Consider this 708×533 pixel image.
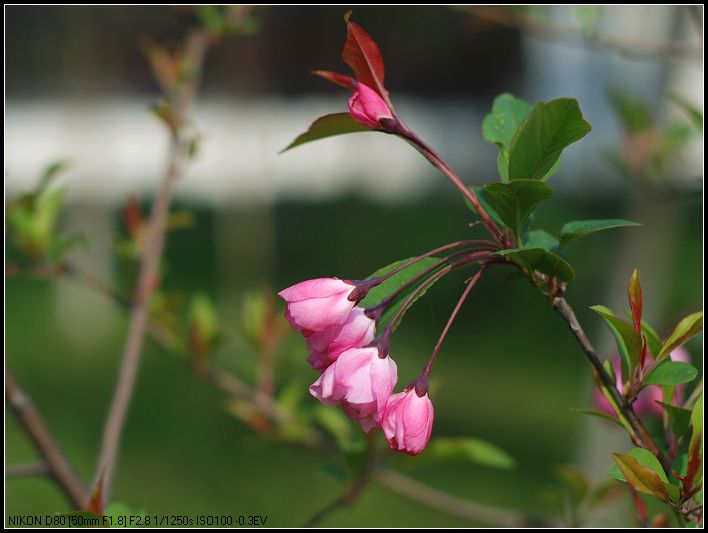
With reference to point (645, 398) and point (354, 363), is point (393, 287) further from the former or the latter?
point (645, 398)

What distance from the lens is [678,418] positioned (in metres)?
0.62

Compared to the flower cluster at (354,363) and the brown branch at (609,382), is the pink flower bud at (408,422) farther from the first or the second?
the brown branch at (609,382)

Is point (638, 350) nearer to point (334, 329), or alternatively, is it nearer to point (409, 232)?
point (334, 329)

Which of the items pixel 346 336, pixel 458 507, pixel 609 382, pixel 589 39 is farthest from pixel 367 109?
pixel 589 39

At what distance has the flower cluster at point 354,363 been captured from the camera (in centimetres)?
55

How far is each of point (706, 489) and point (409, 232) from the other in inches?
311

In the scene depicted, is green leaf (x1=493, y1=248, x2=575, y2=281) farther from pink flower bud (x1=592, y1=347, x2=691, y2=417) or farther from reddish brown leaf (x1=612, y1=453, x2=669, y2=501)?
pink flower bud (x1=592, y1=347, x2=691, y2=417)

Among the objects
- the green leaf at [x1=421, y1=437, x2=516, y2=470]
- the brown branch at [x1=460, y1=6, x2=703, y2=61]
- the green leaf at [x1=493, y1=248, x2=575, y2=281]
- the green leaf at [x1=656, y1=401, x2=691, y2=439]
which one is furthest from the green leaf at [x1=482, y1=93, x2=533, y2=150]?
the brown branch at [x1=460, y1=6, x2=703, y2=61]

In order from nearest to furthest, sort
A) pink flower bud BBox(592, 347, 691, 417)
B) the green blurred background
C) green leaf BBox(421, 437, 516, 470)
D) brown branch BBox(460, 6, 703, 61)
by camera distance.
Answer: pink flower bud BBox(592, 347, 691, 417)
green leaf BBox(421, 437, 516, 470)
brown branch BBox(460, 6, 703, 61)
the green blurred background

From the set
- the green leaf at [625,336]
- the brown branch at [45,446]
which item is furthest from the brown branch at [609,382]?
the brown branch at [45,446]

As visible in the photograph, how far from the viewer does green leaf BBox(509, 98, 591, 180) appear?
523mm

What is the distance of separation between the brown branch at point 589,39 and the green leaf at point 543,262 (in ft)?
2.84

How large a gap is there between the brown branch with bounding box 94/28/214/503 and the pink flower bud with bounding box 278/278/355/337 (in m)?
0.47

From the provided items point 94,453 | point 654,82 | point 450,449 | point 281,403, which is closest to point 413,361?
point 94,453
